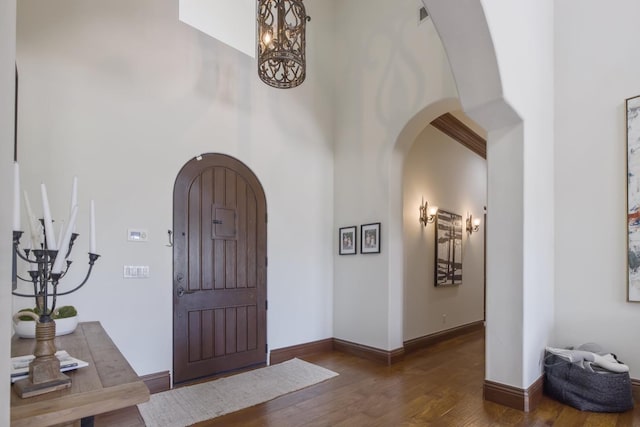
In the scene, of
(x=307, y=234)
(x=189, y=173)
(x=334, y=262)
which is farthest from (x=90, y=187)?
(x=334, y=262)

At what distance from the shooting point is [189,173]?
3.81m

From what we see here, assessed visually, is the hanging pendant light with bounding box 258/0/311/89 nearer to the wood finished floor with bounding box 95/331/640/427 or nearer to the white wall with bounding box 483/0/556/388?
the white wall with bounding box 483/0/556/388

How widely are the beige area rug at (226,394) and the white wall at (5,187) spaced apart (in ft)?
8.23

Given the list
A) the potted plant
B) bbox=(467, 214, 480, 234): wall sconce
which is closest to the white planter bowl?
the potted plant

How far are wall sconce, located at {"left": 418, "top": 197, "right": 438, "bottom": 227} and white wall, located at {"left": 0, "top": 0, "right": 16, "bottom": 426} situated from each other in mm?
5054

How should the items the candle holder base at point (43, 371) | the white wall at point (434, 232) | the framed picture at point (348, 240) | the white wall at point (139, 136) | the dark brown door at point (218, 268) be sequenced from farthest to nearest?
the white wall at point (434, 232) < the framed picture at point (348, 240) < the dark brown door at point (218, 268) < the white wall at point (139, 136) < the candle holder base at point (43, 371)

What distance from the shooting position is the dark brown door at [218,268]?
12.2 ft

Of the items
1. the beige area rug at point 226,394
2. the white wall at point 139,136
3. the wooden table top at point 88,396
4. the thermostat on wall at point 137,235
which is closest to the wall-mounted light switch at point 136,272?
the white wall at point 139,136

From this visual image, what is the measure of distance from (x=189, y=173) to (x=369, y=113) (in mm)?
2337

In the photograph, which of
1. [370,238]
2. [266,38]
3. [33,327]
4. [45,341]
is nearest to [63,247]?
[45,341]

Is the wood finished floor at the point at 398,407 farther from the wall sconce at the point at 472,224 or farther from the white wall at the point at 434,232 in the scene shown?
the wall sconce at the point at 472,224

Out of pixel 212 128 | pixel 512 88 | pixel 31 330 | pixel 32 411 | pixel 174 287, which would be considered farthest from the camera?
pixel 212 128

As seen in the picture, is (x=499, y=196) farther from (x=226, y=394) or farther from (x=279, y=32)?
(x=226, y=394)

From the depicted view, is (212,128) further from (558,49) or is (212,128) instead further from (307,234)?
(558,49)
